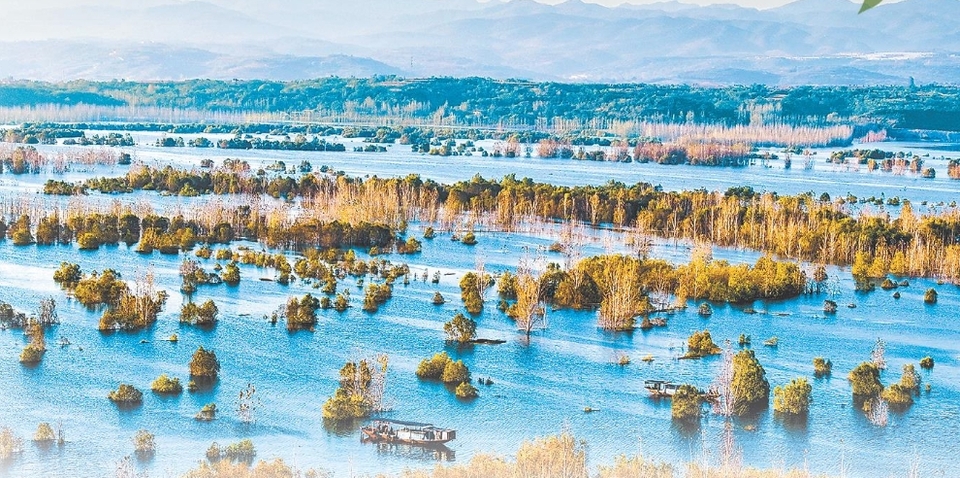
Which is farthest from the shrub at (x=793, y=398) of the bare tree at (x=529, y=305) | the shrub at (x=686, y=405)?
the bare tree at (x=529, y=305)

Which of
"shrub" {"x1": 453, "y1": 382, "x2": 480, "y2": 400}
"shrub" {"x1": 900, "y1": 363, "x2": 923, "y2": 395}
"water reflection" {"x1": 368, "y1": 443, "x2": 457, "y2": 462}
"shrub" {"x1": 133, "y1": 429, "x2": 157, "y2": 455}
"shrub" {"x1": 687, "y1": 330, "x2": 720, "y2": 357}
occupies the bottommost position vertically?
"water reflection" {"x1": 368, "y1": 443, "x2": 457, "y2": 462}

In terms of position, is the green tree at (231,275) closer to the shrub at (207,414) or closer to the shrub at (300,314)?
the shrub at (300,314)

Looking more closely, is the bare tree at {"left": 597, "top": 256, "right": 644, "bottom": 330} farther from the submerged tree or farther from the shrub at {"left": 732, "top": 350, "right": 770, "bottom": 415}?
the submerged tree

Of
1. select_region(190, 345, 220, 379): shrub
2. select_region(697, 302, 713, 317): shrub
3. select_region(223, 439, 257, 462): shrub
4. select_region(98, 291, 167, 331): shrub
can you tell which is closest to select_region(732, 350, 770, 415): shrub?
select_region(697, 302, 713, 317): shrub

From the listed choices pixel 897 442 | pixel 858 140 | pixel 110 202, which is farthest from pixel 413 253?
pixel 858 140

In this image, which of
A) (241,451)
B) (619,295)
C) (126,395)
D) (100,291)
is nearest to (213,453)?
(241,451)

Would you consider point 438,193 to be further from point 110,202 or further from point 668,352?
point 668,352
